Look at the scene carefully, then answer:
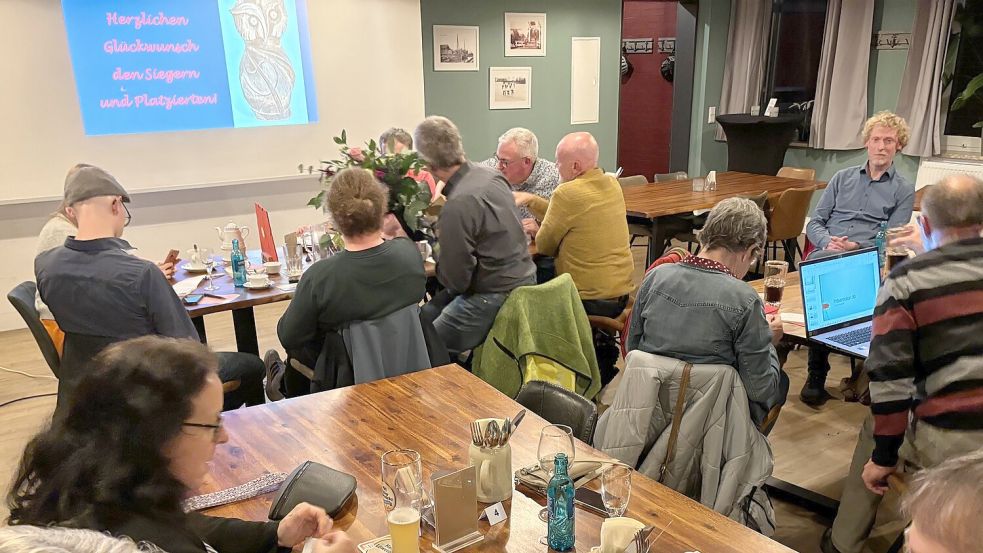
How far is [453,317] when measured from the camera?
323 cm

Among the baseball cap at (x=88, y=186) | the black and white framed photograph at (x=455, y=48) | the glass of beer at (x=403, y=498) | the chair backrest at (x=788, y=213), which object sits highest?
the black and white framed photograph at (x=455, y=48)

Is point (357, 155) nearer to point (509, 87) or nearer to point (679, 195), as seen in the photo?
point (679, 195)

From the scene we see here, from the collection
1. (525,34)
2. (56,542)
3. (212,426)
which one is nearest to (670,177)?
(525,34)

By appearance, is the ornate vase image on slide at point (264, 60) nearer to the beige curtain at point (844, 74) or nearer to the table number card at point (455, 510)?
the table number card at point (455, 510)

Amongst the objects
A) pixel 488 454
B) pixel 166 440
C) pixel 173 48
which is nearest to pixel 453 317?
pixel 488 454

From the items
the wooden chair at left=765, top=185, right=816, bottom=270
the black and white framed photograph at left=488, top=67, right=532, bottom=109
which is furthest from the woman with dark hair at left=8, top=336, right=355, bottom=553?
the black and white framed photograph at left=488, top=67, right=532, bottom=109

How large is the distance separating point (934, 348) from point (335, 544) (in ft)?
5.40

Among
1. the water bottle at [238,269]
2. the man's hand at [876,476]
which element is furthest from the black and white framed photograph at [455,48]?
the man's hand at [876,476]

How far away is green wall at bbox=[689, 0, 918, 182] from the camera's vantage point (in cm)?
683

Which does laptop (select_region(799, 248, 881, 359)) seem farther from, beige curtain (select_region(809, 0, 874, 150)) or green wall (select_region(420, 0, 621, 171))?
beige curtain (select_region(809, 0, 874, 150))

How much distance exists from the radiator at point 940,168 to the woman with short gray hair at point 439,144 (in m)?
5.07

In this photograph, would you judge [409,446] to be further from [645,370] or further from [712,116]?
[712,116]

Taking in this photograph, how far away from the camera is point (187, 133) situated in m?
5.14

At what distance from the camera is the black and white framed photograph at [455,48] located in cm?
646
